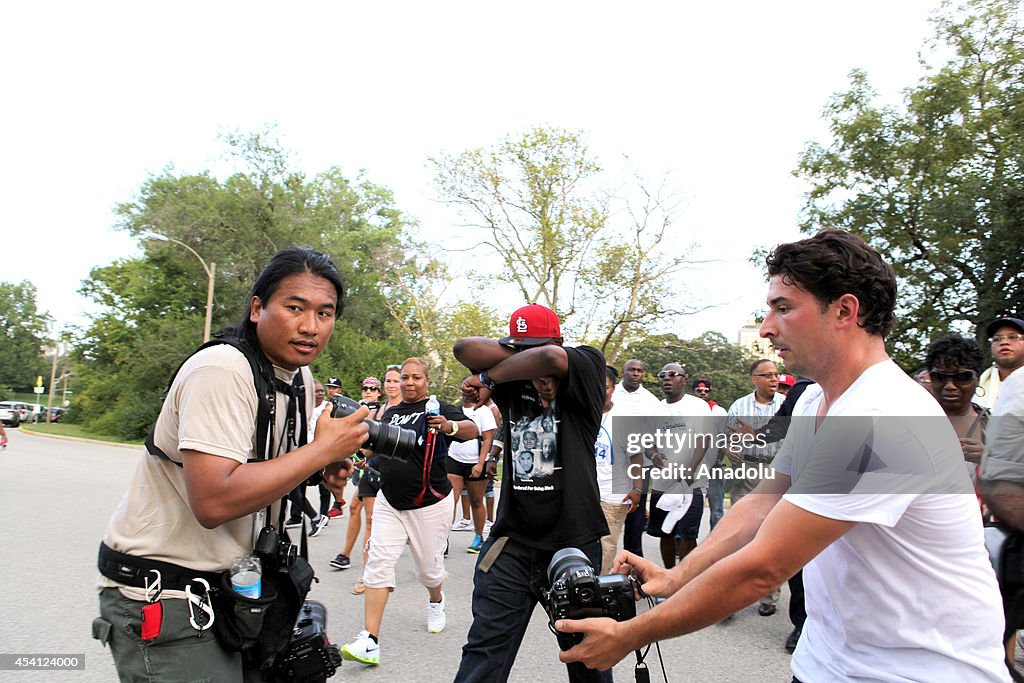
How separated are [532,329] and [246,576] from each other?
1910 mm

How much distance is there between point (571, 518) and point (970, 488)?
1.86m

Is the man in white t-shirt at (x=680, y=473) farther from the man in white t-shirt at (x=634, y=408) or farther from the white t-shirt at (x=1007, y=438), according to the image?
the white t-shirt at (x=1007, y=438)

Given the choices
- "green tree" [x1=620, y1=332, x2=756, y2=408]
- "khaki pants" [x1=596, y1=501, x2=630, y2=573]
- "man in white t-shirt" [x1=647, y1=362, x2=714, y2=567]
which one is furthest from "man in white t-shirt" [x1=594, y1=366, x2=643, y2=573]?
"green tree" [x1=620, y1=332, x2=756, y2=408]

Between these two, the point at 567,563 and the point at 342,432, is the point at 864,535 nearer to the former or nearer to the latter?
the point at 567,563

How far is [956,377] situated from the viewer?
4.45 m

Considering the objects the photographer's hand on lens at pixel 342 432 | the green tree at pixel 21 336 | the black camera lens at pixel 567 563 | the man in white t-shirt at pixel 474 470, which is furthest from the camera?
the green tree at pixel 21 336

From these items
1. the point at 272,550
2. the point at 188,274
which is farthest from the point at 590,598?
the point at 188,274

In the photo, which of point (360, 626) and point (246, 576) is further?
point (360, 626)

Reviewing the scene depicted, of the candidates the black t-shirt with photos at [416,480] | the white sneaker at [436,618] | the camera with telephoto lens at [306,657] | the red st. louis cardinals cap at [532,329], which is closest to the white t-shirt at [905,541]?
the camera with telephoto lens at [306,657]

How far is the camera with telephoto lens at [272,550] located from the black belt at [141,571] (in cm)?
18

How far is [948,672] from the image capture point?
163cm

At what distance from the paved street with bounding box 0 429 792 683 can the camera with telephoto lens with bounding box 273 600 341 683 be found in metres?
2.39

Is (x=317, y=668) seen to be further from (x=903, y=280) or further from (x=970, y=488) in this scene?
(x=903, y=280)

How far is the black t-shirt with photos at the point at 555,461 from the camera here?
3.32m
